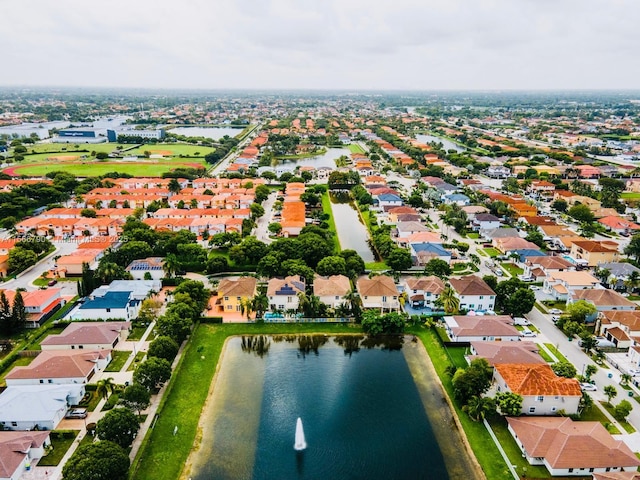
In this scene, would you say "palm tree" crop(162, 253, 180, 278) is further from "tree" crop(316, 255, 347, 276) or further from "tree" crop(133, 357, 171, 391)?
"tree" crop(133, 357, 171, 391)

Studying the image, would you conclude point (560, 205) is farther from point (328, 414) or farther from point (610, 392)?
point (328, 414)

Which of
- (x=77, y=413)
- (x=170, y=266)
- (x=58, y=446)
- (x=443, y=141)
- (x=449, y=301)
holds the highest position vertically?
(x=443, y=141)

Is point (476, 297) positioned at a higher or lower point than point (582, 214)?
lower

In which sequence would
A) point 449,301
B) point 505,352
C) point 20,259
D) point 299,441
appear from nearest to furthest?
point 299,441, point 505,352, point 449,301, point 20,259

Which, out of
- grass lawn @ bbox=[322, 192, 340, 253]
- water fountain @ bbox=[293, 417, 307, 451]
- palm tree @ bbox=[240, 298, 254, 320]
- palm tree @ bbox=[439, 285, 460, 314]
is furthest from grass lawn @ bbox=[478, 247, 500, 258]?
water fountain @ bbox=[293, 417, 307, 451]

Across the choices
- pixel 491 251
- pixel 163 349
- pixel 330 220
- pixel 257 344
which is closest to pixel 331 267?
pixel 257 344

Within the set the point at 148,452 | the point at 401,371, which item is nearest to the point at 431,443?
the point at 401,371

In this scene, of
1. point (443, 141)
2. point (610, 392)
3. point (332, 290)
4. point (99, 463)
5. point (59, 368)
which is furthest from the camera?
point (443, 141)
